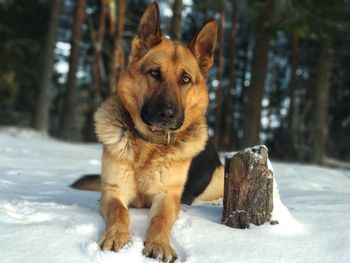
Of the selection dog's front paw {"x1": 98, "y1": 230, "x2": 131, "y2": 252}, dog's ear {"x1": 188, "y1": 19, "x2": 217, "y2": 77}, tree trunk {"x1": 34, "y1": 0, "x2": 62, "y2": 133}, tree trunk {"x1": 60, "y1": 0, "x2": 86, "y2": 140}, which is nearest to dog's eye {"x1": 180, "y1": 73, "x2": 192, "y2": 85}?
dog's ear {"x1": 188, "y1": 19, "x2": 217, "y2": 77}

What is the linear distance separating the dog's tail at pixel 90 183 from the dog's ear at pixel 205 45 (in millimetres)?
1688

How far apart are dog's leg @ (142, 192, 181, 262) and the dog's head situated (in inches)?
23.0

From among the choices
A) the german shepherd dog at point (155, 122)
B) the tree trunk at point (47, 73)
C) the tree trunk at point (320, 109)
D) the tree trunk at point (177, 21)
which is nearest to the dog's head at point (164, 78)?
the german shepherd dog at point (155, 122)

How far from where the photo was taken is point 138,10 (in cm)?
1820

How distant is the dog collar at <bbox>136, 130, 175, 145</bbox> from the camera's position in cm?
377

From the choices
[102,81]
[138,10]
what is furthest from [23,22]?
[102,81]

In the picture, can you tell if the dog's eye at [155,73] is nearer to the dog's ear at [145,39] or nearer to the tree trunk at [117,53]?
the dog's ear at [145,39]

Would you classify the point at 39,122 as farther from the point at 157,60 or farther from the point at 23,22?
the point at 157,60

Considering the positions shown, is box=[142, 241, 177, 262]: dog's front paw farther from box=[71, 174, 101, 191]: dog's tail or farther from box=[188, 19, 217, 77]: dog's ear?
box=[71, 174, 101, 191]: dog's tail

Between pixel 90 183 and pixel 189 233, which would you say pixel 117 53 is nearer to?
pixel 90 183

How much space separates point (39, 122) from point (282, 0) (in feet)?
27.2

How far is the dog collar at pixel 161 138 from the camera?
377cm

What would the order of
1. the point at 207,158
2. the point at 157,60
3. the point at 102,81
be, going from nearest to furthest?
the point at 157,60, the point at 207,158, the point at 102,81

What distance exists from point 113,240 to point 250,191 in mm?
1095
